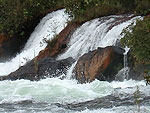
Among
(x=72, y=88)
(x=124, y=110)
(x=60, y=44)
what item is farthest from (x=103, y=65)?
(x=60, y=44)

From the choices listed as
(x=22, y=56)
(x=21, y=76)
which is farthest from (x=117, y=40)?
(x=22, y=56)

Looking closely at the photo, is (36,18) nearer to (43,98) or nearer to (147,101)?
(43,98)

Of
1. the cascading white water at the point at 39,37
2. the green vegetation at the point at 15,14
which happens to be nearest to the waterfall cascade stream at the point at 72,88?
the cascading white water at the point at 39,37

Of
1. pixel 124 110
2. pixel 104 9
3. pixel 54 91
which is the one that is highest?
pixel 104 9

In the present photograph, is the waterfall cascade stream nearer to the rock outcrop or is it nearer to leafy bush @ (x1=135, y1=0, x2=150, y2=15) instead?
the rock outcrop

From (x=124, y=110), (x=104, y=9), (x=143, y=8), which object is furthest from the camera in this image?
(x=104, y=9)

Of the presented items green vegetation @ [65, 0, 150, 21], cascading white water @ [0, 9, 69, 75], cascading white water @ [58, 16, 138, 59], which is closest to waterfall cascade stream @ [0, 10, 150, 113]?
cascading white water @ [58, 16, 138, 59]

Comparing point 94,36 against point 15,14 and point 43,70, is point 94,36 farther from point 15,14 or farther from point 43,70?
point 15,14

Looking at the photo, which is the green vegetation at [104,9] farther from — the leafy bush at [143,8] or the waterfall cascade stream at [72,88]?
the waterfall cascade stream at [72,88]

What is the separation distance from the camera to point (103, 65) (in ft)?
39.7

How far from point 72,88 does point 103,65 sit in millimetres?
1365

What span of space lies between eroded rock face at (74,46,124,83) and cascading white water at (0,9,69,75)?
4.62 metres

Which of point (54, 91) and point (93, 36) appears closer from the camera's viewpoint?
point (54, 91)

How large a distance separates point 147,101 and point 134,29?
2.36 meters
